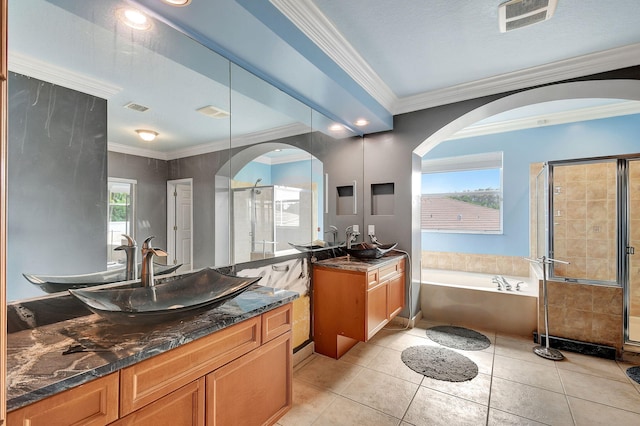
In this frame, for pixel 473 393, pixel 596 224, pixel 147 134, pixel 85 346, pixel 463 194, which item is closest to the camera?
pixel 85 346

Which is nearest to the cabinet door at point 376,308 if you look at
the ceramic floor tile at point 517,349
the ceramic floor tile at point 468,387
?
the ceramic floor tile at point 468,387

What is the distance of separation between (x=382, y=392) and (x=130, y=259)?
195 centimetres

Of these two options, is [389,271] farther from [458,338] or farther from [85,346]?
[85,346]

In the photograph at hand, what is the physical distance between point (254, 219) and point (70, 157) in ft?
3.92

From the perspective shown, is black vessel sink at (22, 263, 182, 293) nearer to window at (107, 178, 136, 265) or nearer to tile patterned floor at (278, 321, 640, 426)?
window at (107, 178, 136, 265)

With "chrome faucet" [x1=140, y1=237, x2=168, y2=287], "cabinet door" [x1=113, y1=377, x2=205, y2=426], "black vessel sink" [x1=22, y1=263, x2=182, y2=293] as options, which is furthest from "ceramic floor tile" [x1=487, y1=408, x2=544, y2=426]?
"black vessel sink" [x1=22, y1=263, x2=182, y2=293]

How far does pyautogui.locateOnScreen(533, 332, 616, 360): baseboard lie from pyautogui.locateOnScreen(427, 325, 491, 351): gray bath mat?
22.3 inches

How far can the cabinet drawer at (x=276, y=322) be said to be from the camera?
1465 millimetres

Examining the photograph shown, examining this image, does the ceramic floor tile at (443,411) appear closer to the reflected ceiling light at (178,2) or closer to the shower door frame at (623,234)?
the shower door frame at (623,234)

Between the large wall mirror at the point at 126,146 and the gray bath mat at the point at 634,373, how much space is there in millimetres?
3063

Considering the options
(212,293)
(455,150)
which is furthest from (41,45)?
(455,150)

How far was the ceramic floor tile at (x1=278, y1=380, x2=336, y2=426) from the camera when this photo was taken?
6.07 feet

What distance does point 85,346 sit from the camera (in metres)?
0.98

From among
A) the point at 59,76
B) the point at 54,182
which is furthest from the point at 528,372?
the point at 59,76
